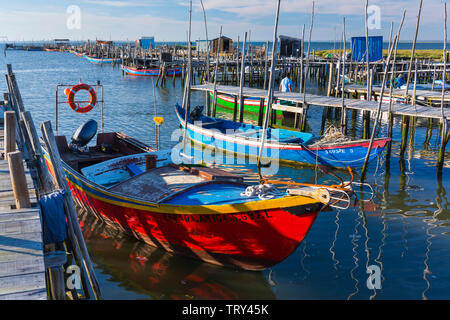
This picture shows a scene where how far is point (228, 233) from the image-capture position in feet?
28.1

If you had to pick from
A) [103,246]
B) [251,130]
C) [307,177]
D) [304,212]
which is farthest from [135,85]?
[304,212]

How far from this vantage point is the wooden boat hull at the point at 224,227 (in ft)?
25.8

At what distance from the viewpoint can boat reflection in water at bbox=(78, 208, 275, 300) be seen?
840cm

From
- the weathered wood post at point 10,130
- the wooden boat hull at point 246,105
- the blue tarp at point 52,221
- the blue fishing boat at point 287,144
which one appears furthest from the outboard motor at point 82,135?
the wooden boat hull at point 246,105

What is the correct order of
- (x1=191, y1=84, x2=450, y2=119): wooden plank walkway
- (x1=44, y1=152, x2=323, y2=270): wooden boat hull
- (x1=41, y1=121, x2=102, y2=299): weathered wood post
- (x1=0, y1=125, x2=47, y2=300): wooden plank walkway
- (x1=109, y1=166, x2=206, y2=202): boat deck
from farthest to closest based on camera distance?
(x1=191, y1=84, x2=450, y2=119): wooden plank walkway
(x1=109, y1=166, x2=206, y2=202): boat deck
(x1=44, y1=152, x2=323, y2=270): wooden boat hull
(x1=41, y1=121, x2=102, y2=299): weathered wood post
(x1=0, y1=125, x2=47, y2=300): wooden plank walkway

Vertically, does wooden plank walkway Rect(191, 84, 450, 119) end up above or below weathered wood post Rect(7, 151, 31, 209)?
above

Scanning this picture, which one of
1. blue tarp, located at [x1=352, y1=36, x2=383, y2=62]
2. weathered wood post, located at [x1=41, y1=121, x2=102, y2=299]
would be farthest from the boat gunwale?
blue tarp, located at [x1=352, y1=36, x2=383, y2=62]

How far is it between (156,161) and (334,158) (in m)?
7.68

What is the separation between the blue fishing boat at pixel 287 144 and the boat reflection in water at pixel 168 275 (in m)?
6.98

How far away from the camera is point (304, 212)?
301 inches

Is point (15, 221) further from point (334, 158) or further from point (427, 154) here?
point (427, 154)

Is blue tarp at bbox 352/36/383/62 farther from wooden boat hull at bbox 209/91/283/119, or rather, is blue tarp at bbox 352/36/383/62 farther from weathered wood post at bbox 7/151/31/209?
weathered wood post at bbox 7/151/31/209

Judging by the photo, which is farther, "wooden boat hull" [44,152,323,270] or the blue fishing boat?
the blue fishing boat

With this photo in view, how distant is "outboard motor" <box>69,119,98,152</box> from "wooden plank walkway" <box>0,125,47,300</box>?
7.44 metres
